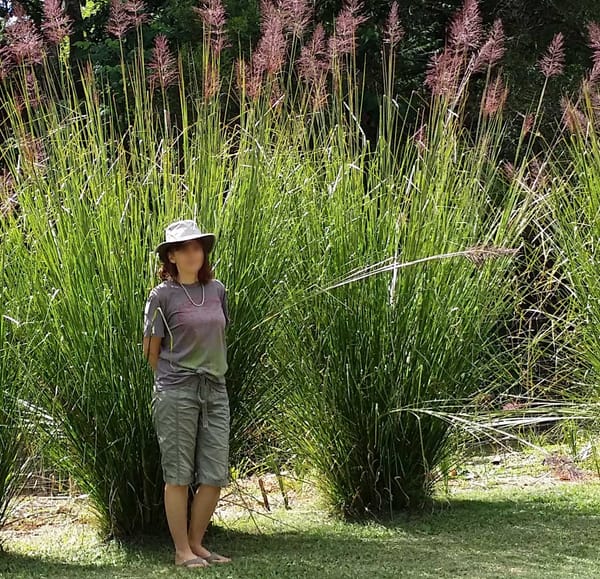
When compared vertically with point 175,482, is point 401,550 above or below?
below

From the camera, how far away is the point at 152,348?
3736 millimetres

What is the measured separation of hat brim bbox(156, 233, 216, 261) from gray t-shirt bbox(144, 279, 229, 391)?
0.13m

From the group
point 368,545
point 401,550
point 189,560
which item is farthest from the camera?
point 368,545

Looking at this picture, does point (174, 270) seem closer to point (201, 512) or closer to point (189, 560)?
point (201, 512)

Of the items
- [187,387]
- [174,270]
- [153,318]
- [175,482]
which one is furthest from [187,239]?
[175,482]

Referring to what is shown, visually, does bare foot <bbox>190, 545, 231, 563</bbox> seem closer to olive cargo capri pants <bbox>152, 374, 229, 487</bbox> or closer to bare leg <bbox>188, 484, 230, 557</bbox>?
bare leg <bbox>188, 484, 230, 557</bbox>

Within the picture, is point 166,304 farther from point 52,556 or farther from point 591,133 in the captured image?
point 591,133

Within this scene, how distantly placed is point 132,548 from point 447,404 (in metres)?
1.56

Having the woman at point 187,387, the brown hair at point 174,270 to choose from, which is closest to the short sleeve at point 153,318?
the woman at point 187,387

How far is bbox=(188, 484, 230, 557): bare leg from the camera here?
3.75 meters

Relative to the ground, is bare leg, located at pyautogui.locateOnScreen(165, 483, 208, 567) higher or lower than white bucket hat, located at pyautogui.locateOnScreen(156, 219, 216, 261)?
lower

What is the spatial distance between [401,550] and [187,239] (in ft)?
4.99

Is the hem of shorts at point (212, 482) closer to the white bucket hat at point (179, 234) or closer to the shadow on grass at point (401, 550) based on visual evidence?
the shadow on grass at point (401, 550)

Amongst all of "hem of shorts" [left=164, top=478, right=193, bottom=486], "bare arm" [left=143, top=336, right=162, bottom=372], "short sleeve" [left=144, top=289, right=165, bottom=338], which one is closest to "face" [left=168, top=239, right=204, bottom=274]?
"short sleeve" [left=144, top=289, right=165, bottom=338]
